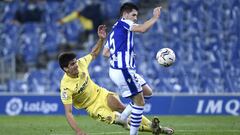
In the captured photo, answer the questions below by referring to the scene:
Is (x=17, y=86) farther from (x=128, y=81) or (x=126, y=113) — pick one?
(x=128, y=81)

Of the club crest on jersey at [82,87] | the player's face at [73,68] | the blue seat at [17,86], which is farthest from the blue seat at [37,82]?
the player's face at [73,68]

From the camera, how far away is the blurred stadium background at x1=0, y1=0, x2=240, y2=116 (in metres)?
22.4

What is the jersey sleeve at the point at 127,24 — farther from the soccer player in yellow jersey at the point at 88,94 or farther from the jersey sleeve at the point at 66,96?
the jersey sleeve at the point at 66,96

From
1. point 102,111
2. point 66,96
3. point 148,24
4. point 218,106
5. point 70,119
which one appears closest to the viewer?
point 148,24

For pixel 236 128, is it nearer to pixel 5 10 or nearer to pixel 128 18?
pixel 128 18

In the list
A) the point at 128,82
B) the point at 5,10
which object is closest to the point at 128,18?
the point at 128,82

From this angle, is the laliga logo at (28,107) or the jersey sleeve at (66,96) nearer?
the jersey sleeve at (66,96)

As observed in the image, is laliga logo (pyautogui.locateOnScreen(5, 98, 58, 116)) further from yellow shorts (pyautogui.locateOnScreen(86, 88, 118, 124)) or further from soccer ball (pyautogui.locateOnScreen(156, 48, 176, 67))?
soccer ball (pyautogui.locateOnScreen(156, 48, 176, 67))

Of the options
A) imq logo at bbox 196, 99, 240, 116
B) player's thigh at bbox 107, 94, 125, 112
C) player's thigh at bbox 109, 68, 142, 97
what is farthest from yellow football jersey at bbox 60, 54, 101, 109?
imq logo at bbox 196, 99, 240, 116

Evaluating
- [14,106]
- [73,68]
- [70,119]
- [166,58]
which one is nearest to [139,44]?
[14,106]

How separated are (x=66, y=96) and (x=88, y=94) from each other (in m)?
1.04

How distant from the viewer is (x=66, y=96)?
1070 cm

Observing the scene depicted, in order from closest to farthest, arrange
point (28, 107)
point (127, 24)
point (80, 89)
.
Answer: point (127, 24) < point (80, 89) < point (28, 107)

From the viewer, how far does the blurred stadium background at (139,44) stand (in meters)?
22.4
